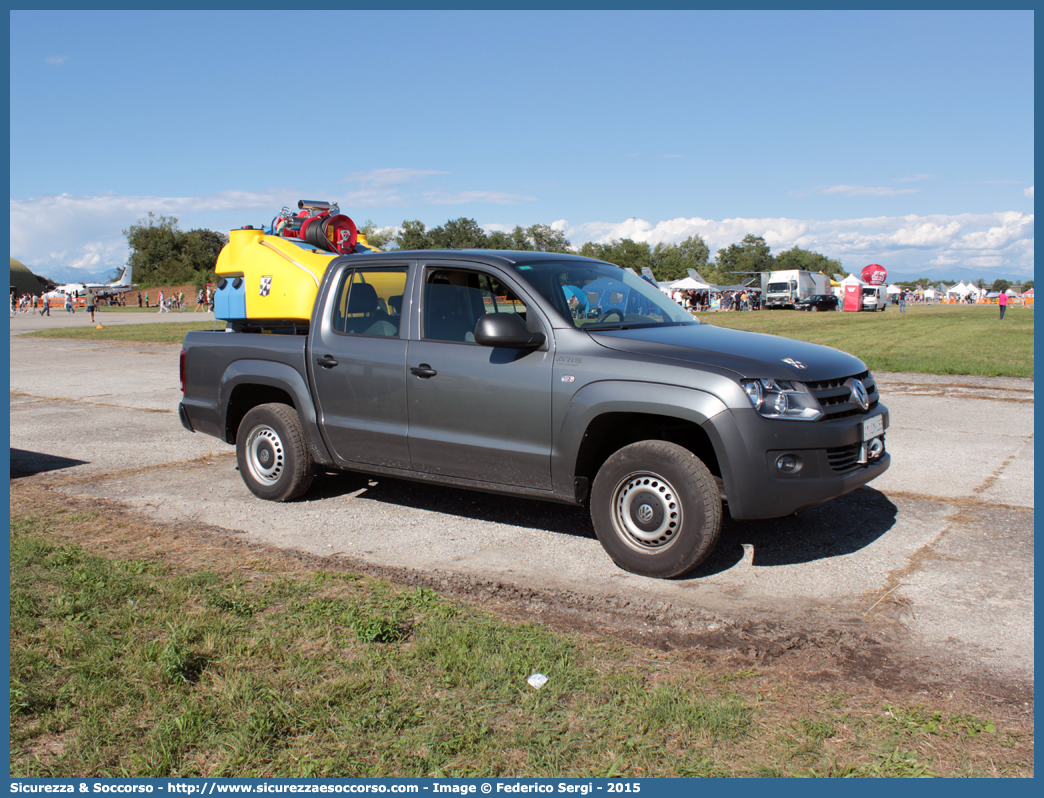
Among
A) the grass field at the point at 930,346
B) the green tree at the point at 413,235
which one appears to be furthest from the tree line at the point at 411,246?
the grass field at the point at 930,346

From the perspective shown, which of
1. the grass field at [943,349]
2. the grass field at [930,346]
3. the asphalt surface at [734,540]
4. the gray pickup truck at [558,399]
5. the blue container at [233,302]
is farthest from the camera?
the grass field at [930,346]

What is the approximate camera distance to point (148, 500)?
6.48 m

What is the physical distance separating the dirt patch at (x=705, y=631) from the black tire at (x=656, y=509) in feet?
1.32

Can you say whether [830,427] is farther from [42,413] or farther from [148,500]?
[42,413]

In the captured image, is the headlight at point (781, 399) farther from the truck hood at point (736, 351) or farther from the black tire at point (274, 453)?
the black tire at point (274, 453)

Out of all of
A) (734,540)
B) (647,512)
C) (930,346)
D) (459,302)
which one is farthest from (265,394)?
(930,346)

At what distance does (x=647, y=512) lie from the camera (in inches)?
186

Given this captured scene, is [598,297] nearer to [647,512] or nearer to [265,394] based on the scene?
[647,512]

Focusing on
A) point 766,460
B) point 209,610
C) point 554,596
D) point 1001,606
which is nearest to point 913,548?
point 1001,606

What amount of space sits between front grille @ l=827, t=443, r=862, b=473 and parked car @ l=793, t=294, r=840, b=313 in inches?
2379

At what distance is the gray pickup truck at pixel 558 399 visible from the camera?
4.51 meters

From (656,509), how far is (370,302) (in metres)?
2.55

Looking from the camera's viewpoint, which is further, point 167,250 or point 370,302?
point 167,250

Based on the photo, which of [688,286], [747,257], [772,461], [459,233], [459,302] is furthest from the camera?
[747,257]
